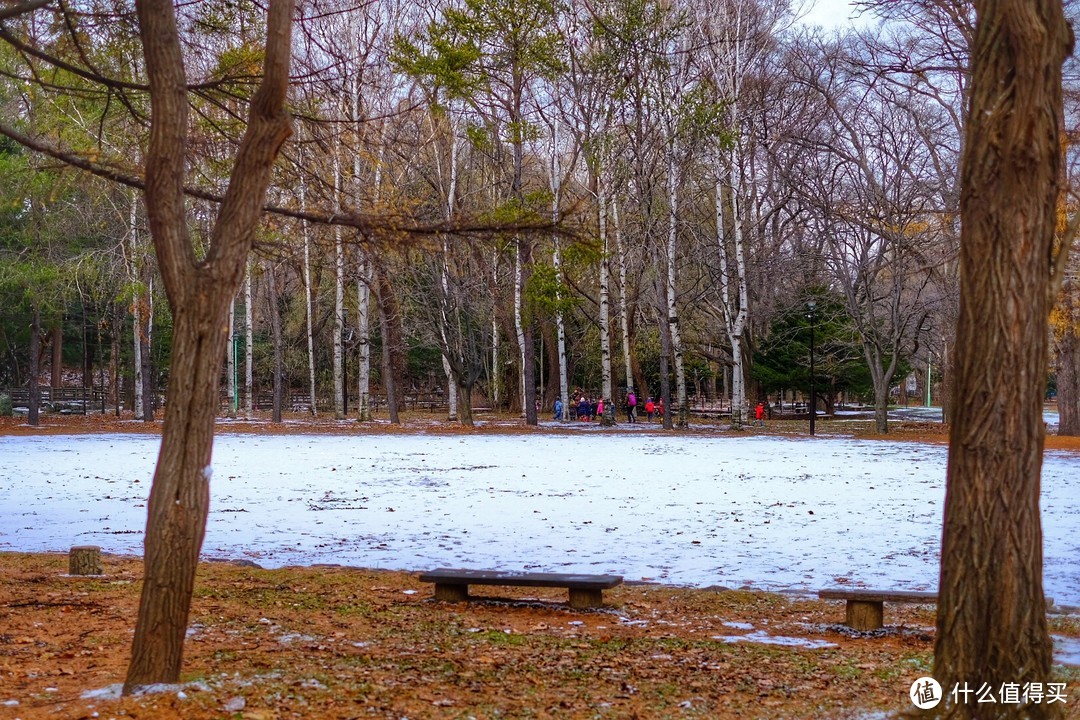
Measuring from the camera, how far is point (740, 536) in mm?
11828

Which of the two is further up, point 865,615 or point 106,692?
point 106,692

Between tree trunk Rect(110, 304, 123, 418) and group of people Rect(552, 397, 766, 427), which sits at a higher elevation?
tree trunk Rect(110, 304, 123, 418)

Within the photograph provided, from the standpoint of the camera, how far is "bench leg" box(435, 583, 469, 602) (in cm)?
862

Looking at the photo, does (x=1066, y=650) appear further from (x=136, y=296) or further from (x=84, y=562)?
(x=136, y=296)

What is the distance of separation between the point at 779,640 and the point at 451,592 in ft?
8.74

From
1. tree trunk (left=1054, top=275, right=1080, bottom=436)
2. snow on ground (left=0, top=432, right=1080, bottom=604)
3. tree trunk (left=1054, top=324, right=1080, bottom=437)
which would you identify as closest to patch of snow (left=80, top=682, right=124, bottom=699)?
snow on ground (left=0, top=432, right=1080, bottom=604)

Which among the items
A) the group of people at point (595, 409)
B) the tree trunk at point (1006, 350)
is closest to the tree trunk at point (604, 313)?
the group of people at point (595, 409)

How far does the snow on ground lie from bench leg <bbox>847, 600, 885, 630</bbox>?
1423 millimetres

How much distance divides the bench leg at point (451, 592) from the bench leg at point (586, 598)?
90 cm

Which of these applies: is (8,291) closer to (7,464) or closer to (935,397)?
(7,464)

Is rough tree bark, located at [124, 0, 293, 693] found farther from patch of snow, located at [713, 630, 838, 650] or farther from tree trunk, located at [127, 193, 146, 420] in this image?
tree trunk, located at [127, 193, 146, 420]

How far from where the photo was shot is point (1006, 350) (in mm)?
4328

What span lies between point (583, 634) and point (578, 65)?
1087 inches

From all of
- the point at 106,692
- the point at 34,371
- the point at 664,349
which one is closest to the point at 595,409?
the point at 664,349
